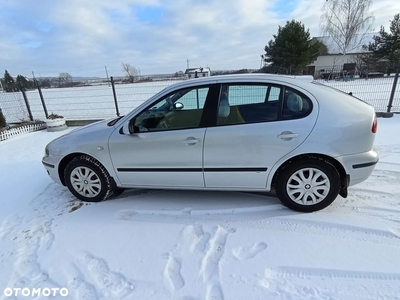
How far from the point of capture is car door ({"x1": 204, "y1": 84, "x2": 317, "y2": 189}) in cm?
245

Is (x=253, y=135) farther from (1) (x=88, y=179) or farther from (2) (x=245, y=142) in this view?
(1) (x=88, y=179)

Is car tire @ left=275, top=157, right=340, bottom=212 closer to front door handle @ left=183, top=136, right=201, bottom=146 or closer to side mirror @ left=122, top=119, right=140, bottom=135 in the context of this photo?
front door handle @ left=183, top=136, right=201, bottom=146

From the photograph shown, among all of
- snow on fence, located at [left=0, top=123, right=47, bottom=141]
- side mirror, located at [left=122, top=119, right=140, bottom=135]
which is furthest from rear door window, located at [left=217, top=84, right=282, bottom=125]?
snow on fence, located at [left=0, top=123, right=47, bottom=141]

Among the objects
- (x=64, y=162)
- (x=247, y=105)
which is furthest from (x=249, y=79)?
(x=64, y=162)

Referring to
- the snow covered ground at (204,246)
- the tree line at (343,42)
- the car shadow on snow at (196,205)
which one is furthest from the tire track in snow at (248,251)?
the tree line at (343,42)

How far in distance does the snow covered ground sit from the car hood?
0.75 metres

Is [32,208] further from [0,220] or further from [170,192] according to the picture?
[170,192]

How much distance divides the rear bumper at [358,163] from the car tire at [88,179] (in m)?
2.78

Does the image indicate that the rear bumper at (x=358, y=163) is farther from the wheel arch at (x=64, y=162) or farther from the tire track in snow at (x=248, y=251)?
the wheel arch at (x=64, y=162)

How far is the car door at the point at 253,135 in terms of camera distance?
8.02 feet

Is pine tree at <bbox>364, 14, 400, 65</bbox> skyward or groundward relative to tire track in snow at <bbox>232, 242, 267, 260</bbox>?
skyward

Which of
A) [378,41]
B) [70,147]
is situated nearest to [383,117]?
[70,147]

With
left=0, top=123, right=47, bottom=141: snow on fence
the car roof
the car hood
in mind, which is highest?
the car roof

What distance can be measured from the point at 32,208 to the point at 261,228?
9.80ft
